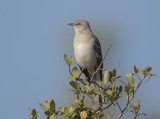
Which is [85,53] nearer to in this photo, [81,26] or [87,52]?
[87,52]

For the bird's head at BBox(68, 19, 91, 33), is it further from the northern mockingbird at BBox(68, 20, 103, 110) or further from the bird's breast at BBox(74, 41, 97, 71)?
the bird's breast at BBox(74, 41, 97, 71)

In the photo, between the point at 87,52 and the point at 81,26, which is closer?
the point at 87,52

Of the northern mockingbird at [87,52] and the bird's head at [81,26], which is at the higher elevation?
the bird's head at [81,26]

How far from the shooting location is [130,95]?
3309mm

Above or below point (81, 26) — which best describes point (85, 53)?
below

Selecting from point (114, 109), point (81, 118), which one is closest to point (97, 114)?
point (81, 118)

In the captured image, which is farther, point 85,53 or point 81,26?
point 81,26

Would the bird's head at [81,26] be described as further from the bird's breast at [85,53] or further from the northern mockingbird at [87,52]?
the bird's breast at [85,53]

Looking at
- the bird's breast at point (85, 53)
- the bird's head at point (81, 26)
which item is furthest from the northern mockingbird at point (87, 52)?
the bird's head at point (81, 26)

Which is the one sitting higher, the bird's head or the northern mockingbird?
the bird's head

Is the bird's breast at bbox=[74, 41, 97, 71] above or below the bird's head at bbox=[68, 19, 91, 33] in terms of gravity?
below

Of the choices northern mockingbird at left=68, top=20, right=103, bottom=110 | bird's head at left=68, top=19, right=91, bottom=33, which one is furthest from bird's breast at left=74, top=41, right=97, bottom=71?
bird's head at left=68, top=19, right=91, bottom=33

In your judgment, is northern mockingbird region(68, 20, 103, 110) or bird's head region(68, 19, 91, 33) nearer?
northern mockingbird region(68, 20, 103, 110)

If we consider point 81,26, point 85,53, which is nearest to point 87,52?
point 85,53
